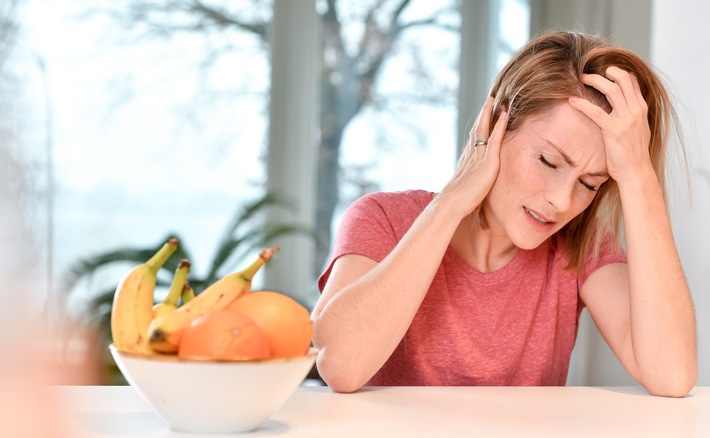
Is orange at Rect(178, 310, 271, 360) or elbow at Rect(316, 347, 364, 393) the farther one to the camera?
elbow at Rect(316, 347, 364, 393)

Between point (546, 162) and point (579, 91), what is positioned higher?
point (579, 91)

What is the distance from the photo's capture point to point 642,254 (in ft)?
5.28

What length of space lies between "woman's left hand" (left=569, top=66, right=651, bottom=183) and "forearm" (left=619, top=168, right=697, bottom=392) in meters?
0.04

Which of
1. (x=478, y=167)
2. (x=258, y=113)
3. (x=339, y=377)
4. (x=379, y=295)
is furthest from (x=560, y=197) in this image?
(x=258, y=113)

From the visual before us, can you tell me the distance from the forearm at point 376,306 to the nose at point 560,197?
200mm

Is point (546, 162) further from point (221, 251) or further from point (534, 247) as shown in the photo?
point (221, 251)

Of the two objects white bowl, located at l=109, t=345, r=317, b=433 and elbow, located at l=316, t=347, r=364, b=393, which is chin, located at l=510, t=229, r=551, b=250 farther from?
white bowl, located at l=109, t=345, r=317, b=433

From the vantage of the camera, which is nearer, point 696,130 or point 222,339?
point 222,339

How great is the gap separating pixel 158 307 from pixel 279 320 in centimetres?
15

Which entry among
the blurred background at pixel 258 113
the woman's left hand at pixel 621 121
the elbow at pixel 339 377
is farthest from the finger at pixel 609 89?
the blurred background at pixel 258 113

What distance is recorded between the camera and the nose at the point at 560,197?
160cm

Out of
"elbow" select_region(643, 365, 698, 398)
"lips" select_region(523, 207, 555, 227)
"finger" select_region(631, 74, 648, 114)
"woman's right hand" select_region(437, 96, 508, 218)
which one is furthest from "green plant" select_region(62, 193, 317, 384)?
"elbow" select_region(643, 365, 698, 398)

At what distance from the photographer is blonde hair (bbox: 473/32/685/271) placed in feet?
5.46

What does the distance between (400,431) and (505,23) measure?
4295mm
